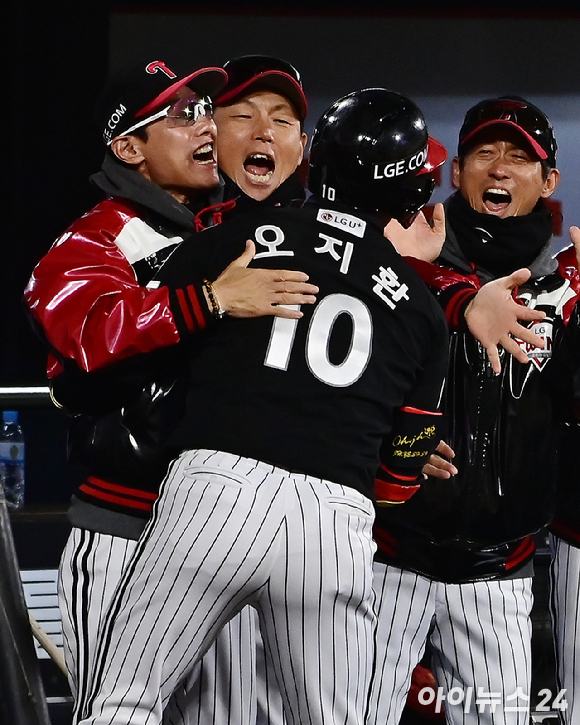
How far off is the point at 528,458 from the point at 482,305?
0.35 m

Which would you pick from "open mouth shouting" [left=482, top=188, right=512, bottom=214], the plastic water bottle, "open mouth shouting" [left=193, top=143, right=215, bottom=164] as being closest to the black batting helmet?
"open mouth shouting" [left=193, top=143, right=215, bottom=164]

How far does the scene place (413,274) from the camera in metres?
1.77

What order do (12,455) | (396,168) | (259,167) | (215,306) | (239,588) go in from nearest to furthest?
(239,588) < (215,306) < (396,168) < (259,167) < (12,455)

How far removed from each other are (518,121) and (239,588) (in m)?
1.33

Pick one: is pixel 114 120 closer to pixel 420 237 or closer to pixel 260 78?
pixel 260 78

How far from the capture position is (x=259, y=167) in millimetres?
2590

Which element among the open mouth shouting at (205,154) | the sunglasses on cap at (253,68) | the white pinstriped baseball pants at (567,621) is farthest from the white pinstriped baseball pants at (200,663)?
the sunglasses on cap at (253,68)

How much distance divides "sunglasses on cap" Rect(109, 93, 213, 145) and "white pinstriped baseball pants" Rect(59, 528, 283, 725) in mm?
788

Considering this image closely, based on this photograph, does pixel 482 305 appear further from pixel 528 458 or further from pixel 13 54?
pixel 13 54

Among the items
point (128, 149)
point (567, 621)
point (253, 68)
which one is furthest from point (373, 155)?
point (567, 621)

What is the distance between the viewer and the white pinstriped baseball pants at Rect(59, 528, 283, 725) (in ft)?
5.91

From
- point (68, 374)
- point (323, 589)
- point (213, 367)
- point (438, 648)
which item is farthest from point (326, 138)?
point (438, 648)

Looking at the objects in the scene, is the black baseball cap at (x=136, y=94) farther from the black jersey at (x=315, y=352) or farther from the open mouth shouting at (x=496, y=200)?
the open mouth shouting at (x=496, y=200)

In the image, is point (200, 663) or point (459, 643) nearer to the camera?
point (200, 663)
